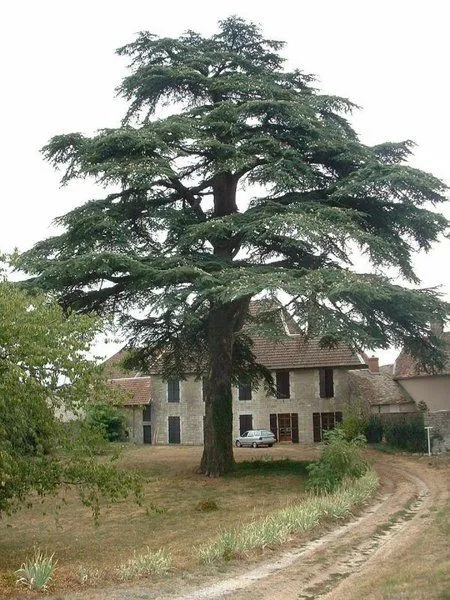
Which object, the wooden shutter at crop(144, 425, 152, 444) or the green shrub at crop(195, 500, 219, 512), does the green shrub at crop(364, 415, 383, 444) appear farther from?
the green shrub at crop(195, 500, 219, 512)

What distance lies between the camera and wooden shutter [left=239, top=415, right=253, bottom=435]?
4569cm

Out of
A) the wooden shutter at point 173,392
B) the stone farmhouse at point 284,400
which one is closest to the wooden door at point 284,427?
the stone farmhouse at point 284,400

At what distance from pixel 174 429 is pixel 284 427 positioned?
7357 mm

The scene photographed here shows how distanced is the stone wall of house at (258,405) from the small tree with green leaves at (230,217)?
1906cm

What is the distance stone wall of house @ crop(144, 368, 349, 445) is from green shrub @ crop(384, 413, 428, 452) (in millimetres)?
Result: 6700

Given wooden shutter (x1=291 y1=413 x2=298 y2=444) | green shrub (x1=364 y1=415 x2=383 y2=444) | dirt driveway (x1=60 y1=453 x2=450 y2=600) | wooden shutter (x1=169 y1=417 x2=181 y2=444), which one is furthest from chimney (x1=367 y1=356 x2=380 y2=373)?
dirt driveway (x1=60 y1=453 x2=450 y2=600)

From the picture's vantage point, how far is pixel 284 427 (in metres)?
44.8

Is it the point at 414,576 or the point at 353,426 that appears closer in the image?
the point at 414,576

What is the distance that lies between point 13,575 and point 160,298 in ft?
34.4

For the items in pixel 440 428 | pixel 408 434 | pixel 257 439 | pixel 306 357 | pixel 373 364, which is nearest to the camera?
pixel 440 428

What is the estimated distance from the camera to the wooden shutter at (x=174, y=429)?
47094 mm

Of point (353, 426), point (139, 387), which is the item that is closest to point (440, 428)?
point (353, 426)

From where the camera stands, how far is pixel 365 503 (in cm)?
1798

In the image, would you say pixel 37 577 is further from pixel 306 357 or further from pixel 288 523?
pixel 306 357
